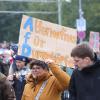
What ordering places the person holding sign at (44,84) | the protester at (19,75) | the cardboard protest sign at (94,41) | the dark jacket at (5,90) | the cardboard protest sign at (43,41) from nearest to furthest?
1. the dark jacket at (5,90)
2. the person holding sign at (44,84)
3. the cardboard protest sign at (43,41)
4. the protester at (19,75)
5. the cardboard protest sign at (94,41)

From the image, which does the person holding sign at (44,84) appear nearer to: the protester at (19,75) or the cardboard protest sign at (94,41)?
the protester at (19,75)

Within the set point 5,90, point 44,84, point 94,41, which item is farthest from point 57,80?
point 94,41

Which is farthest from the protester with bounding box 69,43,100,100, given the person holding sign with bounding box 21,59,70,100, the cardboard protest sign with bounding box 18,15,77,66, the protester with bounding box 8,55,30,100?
the protester with bounding box 8,55,30,100

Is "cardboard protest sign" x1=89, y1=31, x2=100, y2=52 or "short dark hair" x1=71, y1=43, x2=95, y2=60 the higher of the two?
"short dark hair" x1=71, y1=43, x2=95, y2=60

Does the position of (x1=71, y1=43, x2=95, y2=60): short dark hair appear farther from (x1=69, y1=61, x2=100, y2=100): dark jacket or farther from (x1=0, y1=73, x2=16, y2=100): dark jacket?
(x1=0, y1=73, x2=16, y2=100): dark jacket

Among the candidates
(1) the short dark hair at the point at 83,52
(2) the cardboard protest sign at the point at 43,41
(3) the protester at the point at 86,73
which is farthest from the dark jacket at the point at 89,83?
(2) the cardboard protest sign at the point at 43,41

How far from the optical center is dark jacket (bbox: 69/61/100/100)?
250 inches

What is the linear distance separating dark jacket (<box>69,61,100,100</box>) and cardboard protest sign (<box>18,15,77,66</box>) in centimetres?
105

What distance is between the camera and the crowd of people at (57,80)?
628cm

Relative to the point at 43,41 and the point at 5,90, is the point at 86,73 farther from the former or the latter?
the point at 43,41

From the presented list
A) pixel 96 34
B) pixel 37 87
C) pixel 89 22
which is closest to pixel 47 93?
pixel 37 87

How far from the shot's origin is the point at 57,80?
708 cm

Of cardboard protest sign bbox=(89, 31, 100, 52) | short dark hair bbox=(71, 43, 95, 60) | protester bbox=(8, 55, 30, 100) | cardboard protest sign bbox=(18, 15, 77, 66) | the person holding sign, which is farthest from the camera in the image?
cardboard protest sign bbox=(89, 31, 100, 52)

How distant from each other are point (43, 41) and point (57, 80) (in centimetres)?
82
